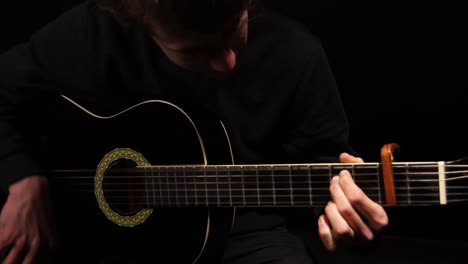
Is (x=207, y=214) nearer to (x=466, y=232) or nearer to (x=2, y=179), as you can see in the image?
(x=2, y=179)

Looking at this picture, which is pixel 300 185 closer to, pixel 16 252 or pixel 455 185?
pixel 455 185

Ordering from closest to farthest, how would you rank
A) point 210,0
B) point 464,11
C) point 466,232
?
point 210,0, point 464,11, point 466,232

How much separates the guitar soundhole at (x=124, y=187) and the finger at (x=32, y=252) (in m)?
0.19

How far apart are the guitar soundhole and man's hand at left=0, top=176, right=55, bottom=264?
6.2 inches

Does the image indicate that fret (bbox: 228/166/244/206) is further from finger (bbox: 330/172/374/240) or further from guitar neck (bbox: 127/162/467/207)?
finger (bbox: 330/172/374/240)

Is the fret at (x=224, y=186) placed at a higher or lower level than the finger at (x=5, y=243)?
higher

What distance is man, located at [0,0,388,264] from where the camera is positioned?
1281mm

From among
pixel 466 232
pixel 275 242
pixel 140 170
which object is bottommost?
pixel 466 232

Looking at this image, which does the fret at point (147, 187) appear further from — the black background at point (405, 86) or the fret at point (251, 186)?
the black background at point (405, 86)

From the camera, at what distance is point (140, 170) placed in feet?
4.11

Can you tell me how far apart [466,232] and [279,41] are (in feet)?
2.71

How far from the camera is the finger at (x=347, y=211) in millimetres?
1039

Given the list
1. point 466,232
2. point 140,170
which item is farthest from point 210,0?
point 466,232

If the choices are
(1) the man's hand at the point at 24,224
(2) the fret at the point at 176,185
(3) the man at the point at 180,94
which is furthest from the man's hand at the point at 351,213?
(1) the man's hand at the point at 24,224
